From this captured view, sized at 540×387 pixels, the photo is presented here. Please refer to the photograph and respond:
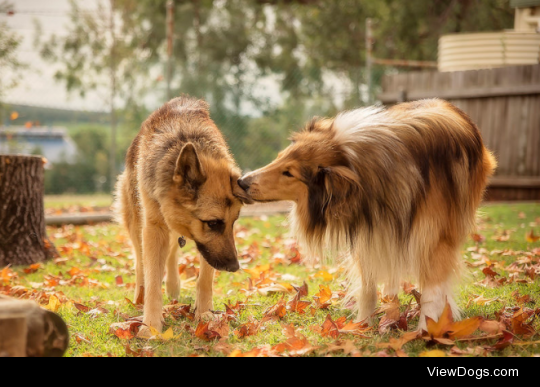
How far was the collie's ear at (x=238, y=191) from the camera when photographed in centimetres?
381

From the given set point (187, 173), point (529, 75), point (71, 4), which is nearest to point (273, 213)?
point (529, 75)

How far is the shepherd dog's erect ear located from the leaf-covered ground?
954 millimetres

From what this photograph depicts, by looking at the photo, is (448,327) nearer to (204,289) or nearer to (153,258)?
(204,289)

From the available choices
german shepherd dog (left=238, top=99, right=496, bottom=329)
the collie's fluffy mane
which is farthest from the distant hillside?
the collie's fluffy mane

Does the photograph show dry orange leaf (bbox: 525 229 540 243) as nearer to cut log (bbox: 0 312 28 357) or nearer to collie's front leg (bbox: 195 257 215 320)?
collie's front leg (bbox: 195 257 215 320)

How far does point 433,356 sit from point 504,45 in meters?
10.1

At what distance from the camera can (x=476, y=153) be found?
378cm

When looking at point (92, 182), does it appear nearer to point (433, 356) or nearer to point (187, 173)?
point (187, 173)

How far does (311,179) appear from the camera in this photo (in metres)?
3.53

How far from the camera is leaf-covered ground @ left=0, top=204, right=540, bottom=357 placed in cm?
320

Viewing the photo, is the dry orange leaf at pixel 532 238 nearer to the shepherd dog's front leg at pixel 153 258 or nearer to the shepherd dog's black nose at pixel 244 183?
the shepherd dog's black nose at pixel 244 183

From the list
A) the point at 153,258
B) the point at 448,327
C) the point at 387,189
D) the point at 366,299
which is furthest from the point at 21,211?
the point at 448,327

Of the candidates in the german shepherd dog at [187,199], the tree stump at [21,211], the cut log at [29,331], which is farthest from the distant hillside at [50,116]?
the cut log at [29,331]

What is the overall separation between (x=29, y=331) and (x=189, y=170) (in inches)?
68.0
